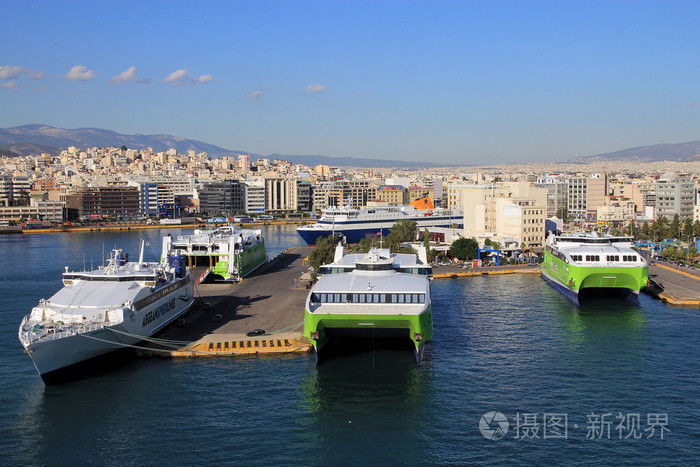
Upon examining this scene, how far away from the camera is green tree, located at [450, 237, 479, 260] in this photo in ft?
124

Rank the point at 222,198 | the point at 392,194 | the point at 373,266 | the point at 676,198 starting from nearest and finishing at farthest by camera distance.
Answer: the point at 373,266 < the point at 676,198 < the point at 392,194 < the point at 222,198

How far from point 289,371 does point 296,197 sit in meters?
78.7

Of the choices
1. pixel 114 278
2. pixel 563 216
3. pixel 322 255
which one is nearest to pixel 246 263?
pixel 322 255

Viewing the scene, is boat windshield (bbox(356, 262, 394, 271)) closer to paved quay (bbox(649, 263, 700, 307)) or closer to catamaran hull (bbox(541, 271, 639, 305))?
catamaran hull (bbox(541, 271, 639, 305))

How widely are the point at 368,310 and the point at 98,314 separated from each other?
20.8ft

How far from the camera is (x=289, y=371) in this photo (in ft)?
53.2

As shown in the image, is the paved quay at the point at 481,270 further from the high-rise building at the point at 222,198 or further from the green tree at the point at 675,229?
the high-rise building at the point at 222,198

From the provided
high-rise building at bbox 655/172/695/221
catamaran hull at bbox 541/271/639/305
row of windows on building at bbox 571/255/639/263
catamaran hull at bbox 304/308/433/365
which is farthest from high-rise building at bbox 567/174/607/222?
catamaran hull at bbox 304/308/433/365

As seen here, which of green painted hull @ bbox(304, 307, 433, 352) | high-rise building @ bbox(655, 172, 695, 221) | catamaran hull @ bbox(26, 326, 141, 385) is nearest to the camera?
catamaran hull @ bbox(26, 326, 141, 385)

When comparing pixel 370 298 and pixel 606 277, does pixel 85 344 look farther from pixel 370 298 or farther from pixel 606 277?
pixel 606 277

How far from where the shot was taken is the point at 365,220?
56469 millimetres

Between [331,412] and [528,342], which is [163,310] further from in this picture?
[528,342]

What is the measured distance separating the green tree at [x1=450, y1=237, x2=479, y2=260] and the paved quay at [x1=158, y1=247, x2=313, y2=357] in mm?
10958

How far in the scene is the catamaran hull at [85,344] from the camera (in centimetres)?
1487
